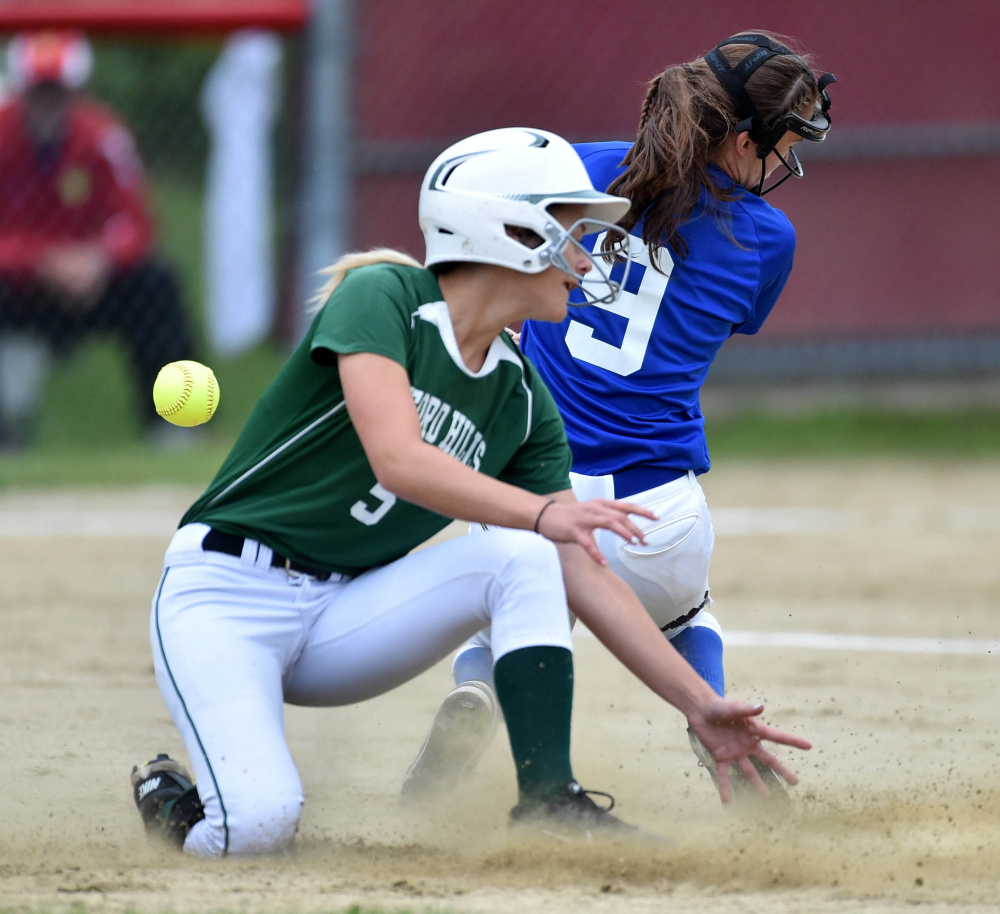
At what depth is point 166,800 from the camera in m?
2.83

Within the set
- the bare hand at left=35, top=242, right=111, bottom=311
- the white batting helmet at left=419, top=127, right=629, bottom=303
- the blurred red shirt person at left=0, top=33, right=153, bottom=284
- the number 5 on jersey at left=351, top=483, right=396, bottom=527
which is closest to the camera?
the white batting helmet at left=419, top=127, right=629, bottom=303

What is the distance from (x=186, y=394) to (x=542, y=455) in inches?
31.0

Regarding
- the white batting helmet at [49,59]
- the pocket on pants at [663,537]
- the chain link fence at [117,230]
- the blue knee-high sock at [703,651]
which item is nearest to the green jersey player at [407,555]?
the pocket on pants at [663,537]

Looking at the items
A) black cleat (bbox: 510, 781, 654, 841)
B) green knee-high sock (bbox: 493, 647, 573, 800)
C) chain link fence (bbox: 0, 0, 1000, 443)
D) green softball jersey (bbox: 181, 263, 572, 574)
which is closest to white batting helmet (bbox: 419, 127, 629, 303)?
green softball jersey (bbox: 181, 263, 572, 574)

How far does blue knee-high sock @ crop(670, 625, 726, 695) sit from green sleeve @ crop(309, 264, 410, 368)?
1.06 metres

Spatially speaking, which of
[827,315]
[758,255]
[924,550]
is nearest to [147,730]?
[758,255]

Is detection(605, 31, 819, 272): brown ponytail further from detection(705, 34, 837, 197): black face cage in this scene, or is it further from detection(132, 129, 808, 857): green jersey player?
detection(132, 129, 808, 857): green jersey player

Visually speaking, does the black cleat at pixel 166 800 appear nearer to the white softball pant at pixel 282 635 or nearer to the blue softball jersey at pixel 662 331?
the white softball pant at pixel 282 635

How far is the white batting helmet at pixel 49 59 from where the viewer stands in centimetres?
780

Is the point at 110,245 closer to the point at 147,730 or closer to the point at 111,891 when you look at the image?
the point at 147,730

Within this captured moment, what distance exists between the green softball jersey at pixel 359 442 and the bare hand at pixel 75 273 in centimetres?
521

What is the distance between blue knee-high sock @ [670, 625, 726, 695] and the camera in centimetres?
321

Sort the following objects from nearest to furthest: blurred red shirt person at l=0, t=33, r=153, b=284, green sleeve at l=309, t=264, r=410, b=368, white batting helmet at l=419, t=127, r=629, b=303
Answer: green sleeve at l=309, t=264, r=410, b=368 < white batting helmet at l=419, t=127, r=629, b=303 < blurred red shirt person at l=0, t=33, r=153, b=284

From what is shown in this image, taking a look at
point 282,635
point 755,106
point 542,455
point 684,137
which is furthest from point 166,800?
point 755,106
